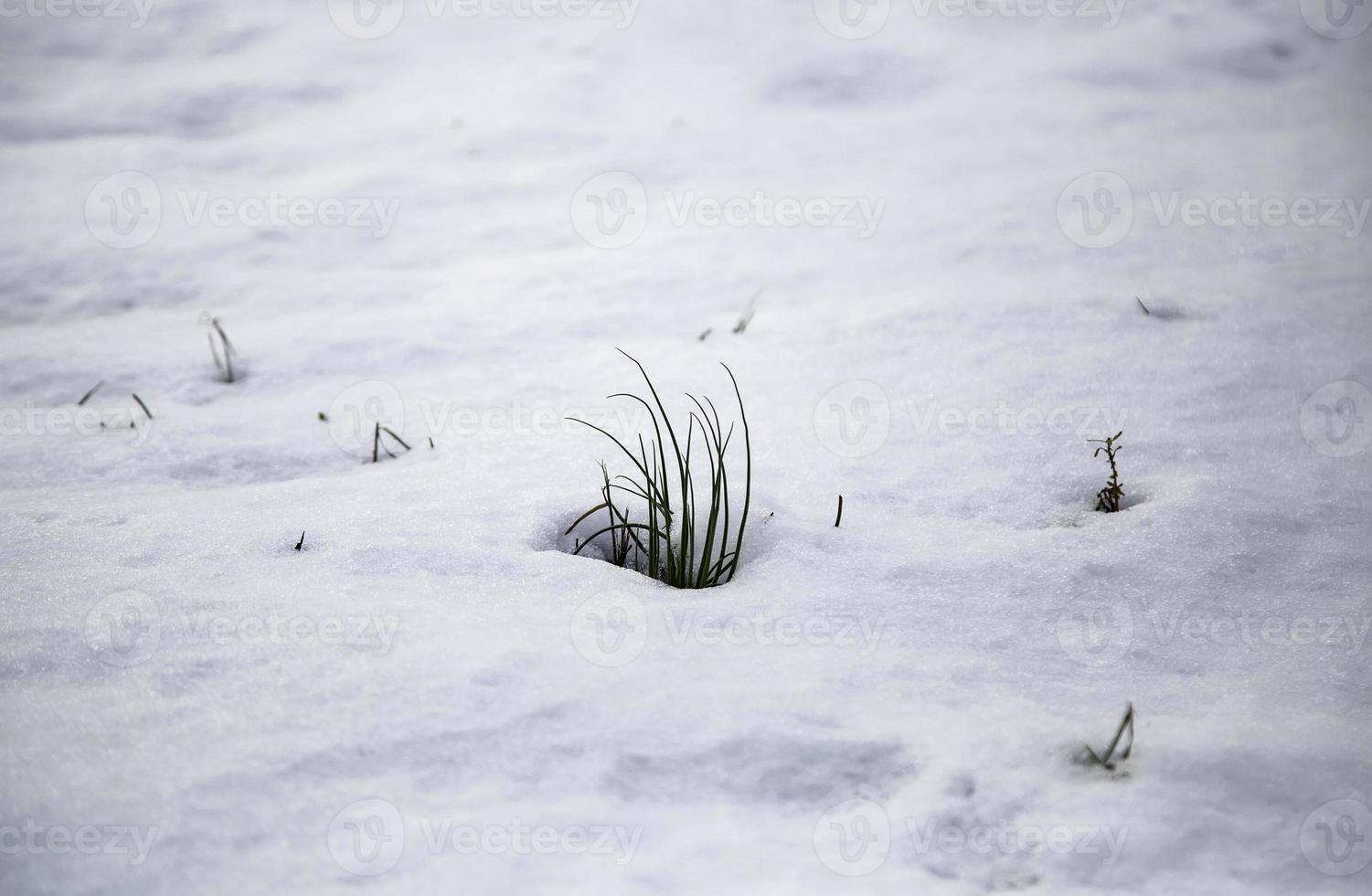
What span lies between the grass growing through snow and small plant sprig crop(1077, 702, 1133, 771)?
2.40ft

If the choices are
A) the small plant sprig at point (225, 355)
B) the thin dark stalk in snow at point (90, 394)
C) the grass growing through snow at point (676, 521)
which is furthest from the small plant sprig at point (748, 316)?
the thin dark stalk in snow at point (90, 394)

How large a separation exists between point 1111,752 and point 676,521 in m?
1.03

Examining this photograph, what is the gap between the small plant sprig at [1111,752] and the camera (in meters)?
1.45

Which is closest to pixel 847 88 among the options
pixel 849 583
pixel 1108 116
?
pixel 1108 116

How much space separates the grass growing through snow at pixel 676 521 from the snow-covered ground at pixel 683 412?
88 mm

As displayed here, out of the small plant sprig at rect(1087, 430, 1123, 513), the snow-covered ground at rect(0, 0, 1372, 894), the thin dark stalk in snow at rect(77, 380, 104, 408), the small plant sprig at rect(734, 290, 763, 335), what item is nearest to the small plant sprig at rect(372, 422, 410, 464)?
the snow-covered ground at rect(0, 0, 1372, 894)

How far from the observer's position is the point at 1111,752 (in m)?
1.47

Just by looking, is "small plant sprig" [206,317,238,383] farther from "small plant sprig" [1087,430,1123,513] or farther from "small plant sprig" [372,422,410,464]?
"small plant sprig" [1087,430,1123,513]

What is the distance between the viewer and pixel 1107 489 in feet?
7.02

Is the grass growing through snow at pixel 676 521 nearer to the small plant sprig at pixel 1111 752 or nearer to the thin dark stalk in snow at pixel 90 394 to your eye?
the small plant sprig at pixel 1111 752

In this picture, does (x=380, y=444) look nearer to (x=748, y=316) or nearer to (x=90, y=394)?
(x=90, y=394)

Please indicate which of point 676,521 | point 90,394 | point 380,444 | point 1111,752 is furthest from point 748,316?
point 90,394

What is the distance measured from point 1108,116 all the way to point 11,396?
4.68 m

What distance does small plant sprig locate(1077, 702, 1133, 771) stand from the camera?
4.75ft
